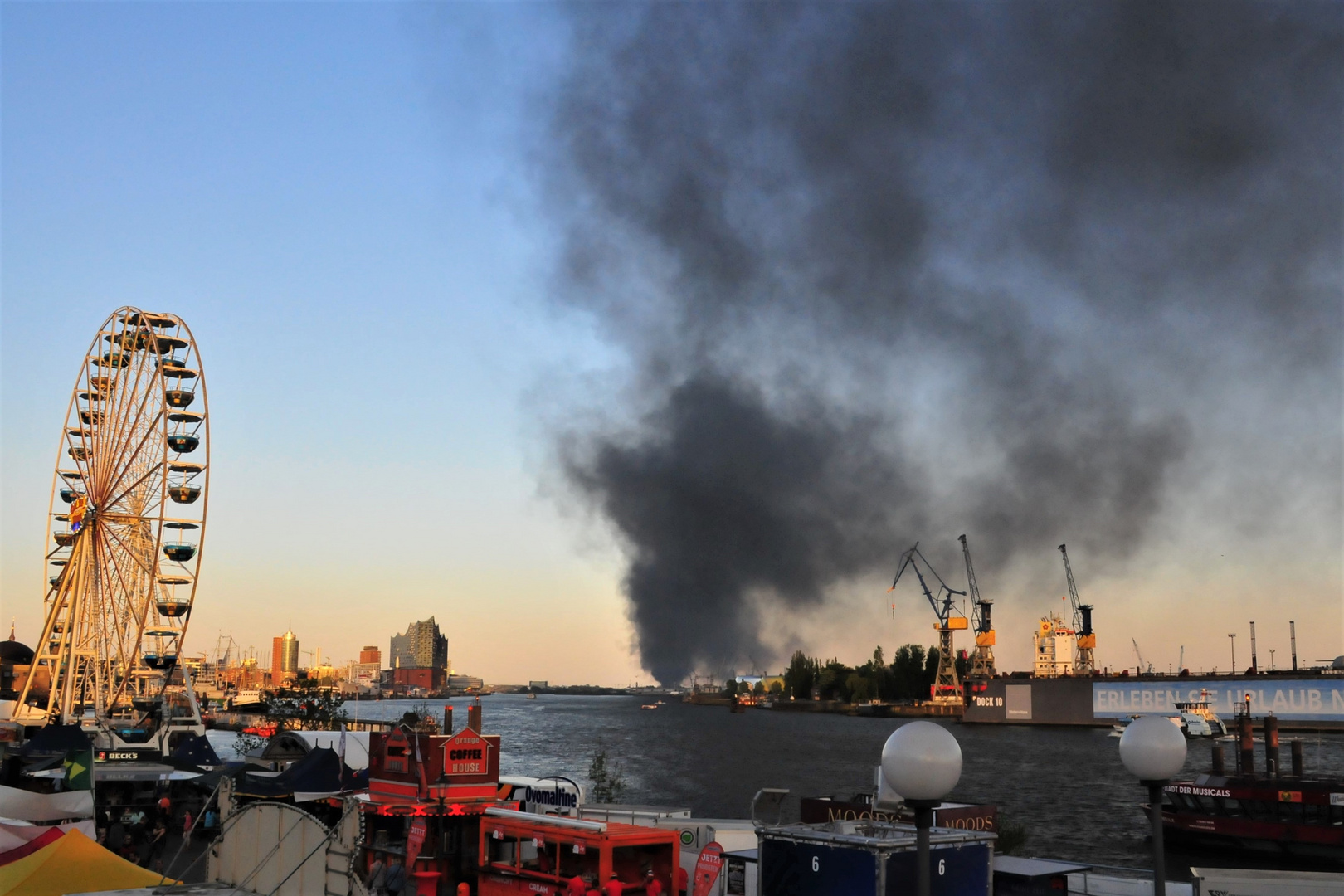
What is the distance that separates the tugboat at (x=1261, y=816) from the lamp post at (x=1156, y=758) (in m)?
45.4

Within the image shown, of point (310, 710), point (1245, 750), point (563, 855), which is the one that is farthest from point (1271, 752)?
point (310, 710)

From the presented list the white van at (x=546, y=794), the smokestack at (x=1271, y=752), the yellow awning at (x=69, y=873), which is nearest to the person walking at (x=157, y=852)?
the white van at (x=546, y=794)

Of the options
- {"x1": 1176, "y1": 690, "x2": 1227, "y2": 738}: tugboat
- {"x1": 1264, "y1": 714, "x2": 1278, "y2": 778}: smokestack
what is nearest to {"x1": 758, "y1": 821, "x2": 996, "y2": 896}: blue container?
A: {"x1": 1264, "y1": 714, "x2": 1278, "y2": 778}: smokestack

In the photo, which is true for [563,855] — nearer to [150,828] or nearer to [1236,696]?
[150,828]

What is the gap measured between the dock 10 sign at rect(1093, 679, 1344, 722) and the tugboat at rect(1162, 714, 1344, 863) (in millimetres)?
135707

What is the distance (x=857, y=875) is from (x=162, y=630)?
228 feet

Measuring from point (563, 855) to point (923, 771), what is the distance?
45.0 ft

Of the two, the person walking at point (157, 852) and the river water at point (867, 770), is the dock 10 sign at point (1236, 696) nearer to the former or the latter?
the river water at point (867, 770)

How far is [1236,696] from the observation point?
18250cm

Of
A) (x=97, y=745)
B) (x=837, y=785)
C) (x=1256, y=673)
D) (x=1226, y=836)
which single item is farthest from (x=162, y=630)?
→ (x=1256, y=673)

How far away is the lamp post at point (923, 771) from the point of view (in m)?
8.77

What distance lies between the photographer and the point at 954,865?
1153 cm

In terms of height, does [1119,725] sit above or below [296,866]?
below

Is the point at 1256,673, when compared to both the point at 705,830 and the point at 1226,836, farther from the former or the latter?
the point at 705,830
